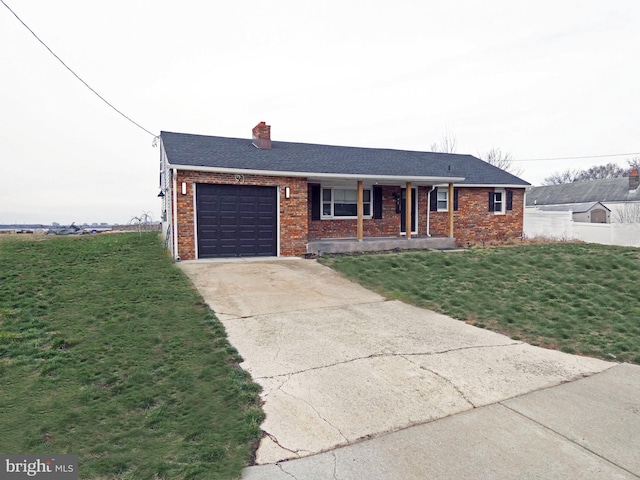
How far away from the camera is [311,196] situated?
1495 cm

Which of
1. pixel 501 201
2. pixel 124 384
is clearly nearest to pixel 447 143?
A: pixel 501 201

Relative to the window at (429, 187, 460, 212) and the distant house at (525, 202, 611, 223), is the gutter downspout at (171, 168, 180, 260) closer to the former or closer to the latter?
the window at (429, 187, 460, 212)

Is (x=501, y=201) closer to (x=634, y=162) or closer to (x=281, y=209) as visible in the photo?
(x=281, y=209)

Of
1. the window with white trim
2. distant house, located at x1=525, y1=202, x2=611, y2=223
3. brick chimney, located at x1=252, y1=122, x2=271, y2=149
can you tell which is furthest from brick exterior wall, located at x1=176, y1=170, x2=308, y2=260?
distant house, located at x1=525, y1=202, x2=611, y2=223

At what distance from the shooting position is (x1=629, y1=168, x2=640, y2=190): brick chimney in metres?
34.5

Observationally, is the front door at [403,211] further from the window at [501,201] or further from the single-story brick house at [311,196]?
the window at [501,201]

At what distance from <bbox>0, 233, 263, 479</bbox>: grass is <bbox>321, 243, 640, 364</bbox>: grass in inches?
175

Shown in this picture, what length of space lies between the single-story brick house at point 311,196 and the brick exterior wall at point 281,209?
0.03 metres

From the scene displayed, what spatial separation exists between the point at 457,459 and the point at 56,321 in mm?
5978

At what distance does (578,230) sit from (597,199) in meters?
22.5

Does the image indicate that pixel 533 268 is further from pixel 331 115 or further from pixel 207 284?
A: pixel 331 115

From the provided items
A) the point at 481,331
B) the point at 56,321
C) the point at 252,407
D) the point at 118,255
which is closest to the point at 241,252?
the point at 118,255

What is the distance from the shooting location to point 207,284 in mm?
8570

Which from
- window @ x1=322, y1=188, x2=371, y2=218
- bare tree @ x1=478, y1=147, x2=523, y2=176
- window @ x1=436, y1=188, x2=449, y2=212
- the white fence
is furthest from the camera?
bare tree @ x1=478, y1=147, x2=523, y2=176
